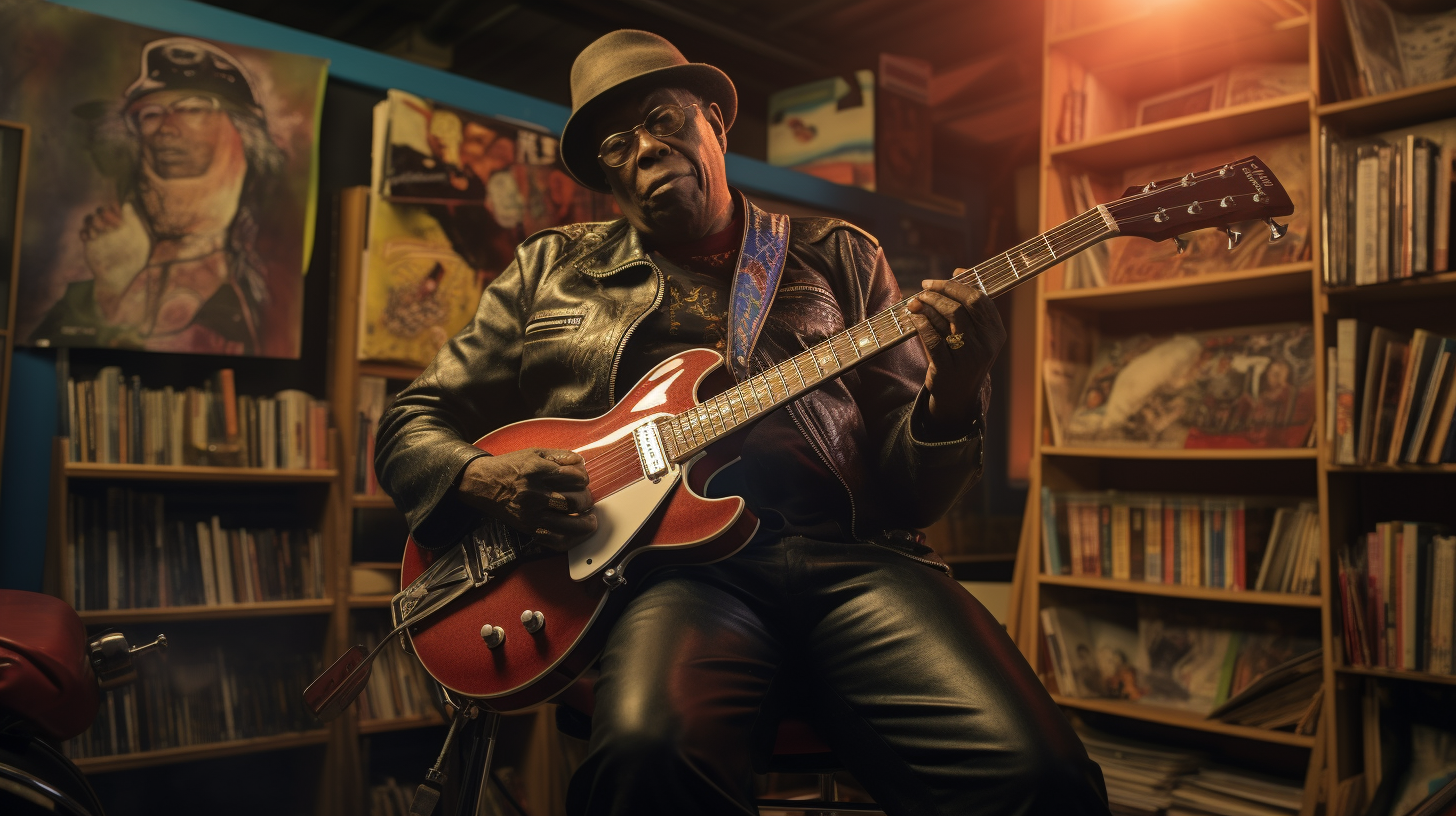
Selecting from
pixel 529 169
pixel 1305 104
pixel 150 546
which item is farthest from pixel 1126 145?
pixel 150 546

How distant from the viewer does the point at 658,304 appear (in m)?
1.50

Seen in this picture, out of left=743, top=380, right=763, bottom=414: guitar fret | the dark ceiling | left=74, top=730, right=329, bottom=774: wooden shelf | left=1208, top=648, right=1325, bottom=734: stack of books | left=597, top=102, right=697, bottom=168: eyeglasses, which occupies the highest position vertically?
the dark ceiling

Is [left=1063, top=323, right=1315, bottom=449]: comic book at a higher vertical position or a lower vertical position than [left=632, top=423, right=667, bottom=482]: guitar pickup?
higher

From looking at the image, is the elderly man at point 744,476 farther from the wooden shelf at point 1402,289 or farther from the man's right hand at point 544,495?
the wooden shelf at point 1402,289

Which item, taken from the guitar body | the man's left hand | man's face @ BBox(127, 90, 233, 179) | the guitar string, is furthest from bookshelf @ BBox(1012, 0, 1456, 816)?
man's face @ BBox(127, 90, 233, 179)

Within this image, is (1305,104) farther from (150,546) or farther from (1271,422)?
(150,546)

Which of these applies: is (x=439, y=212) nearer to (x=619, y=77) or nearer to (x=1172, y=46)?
(x=619, y=77)

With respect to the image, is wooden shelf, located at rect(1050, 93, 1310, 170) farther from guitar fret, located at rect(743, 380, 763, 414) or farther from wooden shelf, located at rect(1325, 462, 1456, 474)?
guitar fret, located at rect(743, 380, 763, 414)

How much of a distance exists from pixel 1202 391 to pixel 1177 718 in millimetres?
938

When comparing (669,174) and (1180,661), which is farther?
(1180,661)

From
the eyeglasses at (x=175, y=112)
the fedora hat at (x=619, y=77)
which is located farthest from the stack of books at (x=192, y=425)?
the fedora hat at (x=619, y=77)

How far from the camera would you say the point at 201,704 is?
2717 mm

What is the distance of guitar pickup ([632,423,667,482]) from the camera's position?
4.35ft

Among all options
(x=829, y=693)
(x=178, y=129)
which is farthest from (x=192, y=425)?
(x=829, y=693)
